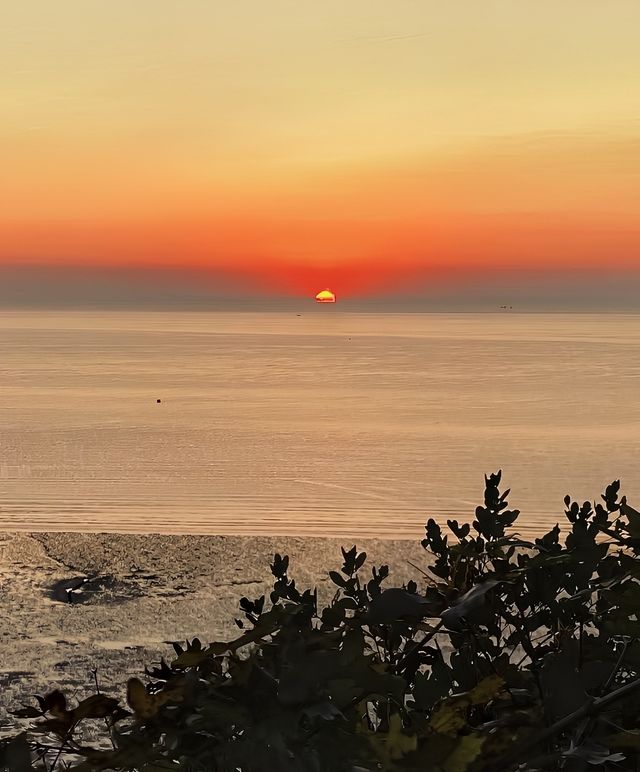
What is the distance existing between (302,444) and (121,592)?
13188 millimetres

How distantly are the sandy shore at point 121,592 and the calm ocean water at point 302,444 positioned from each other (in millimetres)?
1235

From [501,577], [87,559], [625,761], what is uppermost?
[501,577]

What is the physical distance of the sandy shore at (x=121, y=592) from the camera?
873 centimetres

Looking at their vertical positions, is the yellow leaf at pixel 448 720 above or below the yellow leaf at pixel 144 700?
above

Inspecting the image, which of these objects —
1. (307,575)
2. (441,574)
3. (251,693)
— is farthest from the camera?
(307,575)

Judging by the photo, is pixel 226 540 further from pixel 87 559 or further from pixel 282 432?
pixel 282 432

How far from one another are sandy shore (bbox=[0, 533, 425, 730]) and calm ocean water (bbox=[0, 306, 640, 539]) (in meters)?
1.24

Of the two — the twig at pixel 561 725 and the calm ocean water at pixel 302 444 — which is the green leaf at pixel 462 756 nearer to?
the twig at pixel 561 725

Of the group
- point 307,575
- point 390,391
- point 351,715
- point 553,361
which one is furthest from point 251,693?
point 553,361

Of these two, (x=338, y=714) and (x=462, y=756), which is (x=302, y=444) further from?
(x=462, y=756)

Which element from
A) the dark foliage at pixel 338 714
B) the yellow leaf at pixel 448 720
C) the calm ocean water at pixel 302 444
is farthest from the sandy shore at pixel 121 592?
the yellow leaf at pixel 448 720

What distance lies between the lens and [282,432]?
2652cm

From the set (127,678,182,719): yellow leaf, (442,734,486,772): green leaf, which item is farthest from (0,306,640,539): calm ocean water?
(442,734,486,772): green leaf

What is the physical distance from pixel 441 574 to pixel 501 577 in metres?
A: 0.37
